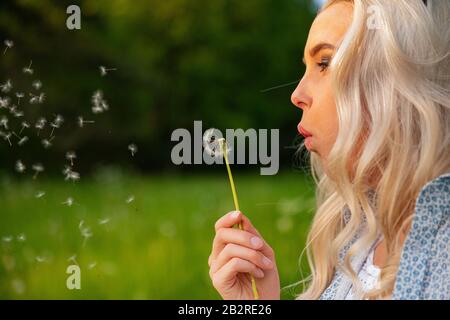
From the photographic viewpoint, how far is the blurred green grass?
10.3 ft

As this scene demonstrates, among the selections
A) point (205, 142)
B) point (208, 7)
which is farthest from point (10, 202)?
point (208, 7)

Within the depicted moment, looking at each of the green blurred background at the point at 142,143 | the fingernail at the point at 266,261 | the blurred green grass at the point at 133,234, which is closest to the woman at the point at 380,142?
the fingernail at the point at 266,261

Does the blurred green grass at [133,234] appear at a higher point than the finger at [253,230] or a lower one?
higher

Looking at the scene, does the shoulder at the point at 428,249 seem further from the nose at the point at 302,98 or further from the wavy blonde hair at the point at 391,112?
the nose at the point at 302,98

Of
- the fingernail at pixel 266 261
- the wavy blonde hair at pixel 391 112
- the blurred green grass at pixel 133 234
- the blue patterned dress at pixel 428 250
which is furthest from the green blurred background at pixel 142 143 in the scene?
the blue patterned dress at pixel 428 250

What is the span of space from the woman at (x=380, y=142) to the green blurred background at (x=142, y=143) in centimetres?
25

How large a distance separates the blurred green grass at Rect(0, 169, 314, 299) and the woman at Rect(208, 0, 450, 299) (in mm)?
354

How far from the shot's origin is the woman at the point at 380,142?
3.63 feet

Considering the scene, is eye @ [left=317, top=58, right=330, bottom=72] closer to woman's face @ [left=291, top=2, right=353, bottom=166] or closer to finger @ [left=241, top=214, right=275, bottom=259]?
woman's face @ [left=291, top=2, right=353, bottom=166]

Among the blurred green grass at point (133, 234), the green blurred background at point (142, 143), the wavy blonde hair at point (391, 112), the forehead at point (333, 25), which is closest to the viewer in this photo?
the wavy blonde hair at point (391, 112)

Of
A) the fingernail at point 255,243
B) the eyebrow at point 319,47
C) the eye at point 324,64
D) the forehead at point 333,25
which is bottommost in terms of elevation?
the fingernail at point 255,243

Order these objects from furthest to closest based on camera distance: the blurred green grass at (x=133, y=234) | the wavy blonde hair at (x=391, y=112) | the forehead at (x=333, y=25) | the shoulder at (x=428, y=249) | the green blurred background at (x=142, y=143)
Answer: the green blurred background at (x=142, y=143) → the blurred green grass at (x=133, y=234) → the forehead at (x=333, y=25) → the wavy blonde hair at (x=391, y=112) → the shoulder at (x=428, y=249)

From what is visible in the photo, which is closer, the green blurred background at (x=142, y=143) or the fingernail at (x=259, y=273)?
the fingernail at (x=259, y=273)
